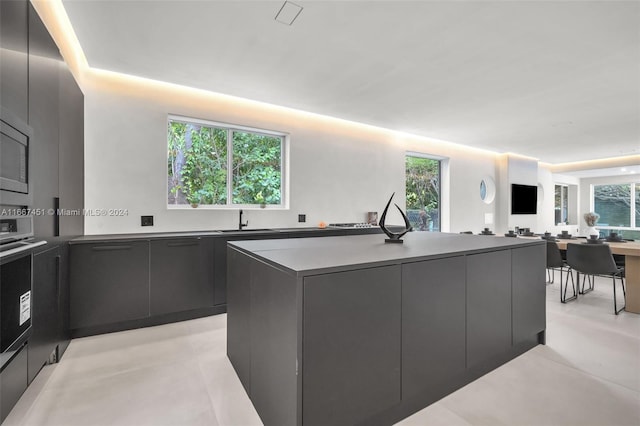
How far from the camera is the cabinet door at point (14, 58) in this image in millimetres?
1322

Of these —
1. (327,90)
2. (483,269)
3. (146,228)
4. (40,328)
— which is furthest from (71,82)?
(483,269)

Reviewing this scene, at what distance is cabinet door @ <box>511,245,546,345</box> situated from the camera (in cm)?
228

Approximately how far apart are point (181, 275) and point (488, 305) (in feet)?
9.00

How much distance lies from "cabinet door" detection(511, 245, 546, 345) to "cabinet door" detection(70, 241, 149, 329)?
3.22 m

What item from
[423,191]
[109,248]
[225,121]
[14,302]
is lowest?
[14,302]

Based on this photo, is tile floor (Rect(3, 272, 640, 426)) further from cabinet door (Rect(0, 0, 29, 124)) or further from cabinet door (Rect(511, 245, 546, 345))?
cabinet door (Rect(0, 0, 29, 124))

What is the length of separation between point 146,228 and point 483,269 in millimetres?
3415

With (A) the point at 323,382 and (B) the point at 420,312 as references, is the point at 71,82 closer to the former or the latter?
(A) the point at 323,382

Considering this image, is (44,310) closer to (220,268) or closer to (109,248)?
(109,248)

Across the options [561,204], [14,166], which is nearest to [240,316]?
[14,166]

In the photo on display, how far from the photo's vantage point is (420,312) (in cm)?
162

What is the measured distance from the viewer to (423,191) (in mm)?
6508

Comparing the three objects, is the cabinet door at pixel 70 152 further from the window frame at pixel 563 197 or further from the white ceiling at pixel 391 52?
the window frame at pixel 563 197

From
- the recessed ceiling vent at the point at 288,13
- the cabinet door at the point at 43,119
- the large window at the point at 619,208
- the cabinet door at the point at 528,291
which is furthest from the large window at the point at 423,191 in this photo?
the large window at the point at 619,208
